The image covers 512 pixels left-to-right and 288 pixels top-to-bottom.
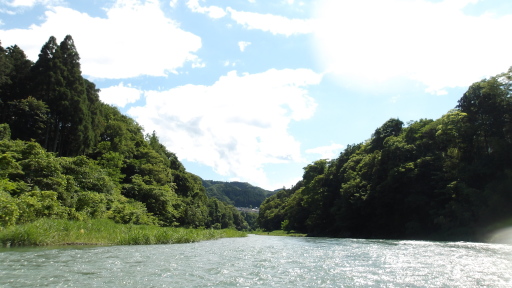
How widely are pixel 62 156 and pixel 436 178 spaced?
1867 inches

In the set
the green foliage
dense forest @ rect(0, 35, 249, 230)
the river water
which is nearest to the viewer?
the river water

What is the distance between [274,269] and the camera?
43.1 ft

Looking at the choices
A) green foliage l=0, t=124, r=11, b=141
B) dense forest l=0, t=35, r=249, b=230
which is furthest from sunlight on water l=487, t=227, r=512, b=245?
green foliage l=0, t=124, r=11, b=141

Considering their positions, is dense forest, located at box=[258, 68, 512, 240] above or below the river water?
above

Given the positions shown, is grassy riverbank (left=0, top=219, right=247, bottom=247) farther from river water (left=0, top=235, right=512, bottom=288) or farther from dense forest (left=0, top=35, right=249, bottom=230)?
river water (left=0, top=235, right=512, bottom=288)

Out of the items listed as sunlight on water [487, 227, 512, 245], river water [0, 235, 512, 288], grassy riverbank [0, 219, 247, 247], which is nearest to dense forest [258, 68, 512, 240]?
sunlight on water [487, 227, 512, 245]

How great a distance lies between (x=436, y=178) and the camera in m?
46.8

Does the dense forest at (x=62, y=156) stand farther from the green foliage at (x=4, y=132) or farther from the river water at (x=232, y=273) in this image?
the river water at (x=232, y=273)

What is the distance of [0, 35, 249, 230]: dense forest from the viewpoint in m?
23.9

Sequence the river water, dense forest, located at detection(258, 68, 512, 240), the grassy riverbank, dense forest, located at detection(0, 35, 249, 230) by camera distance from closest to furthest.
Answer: the river water < the grassy riverbank < dense forest, located at detection(0, 35, 249, 230) < dense forest, located at detection(258, 68, 512, 240)

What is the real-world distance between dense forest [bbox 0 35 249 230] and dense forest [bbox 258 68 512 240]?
30.6 meters

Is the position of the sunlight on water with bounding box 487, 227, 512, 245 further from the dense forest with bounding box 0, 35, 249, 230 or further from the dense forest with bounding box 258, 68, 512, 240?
the dense forest with bounding box 0, 35, 249, 230

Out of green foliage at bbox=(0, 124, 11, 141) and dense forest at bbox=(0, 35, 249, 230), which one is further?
green foliage at bbox=(0, 124, 11, 141)

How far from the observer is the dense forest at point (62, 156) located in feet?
78.3
